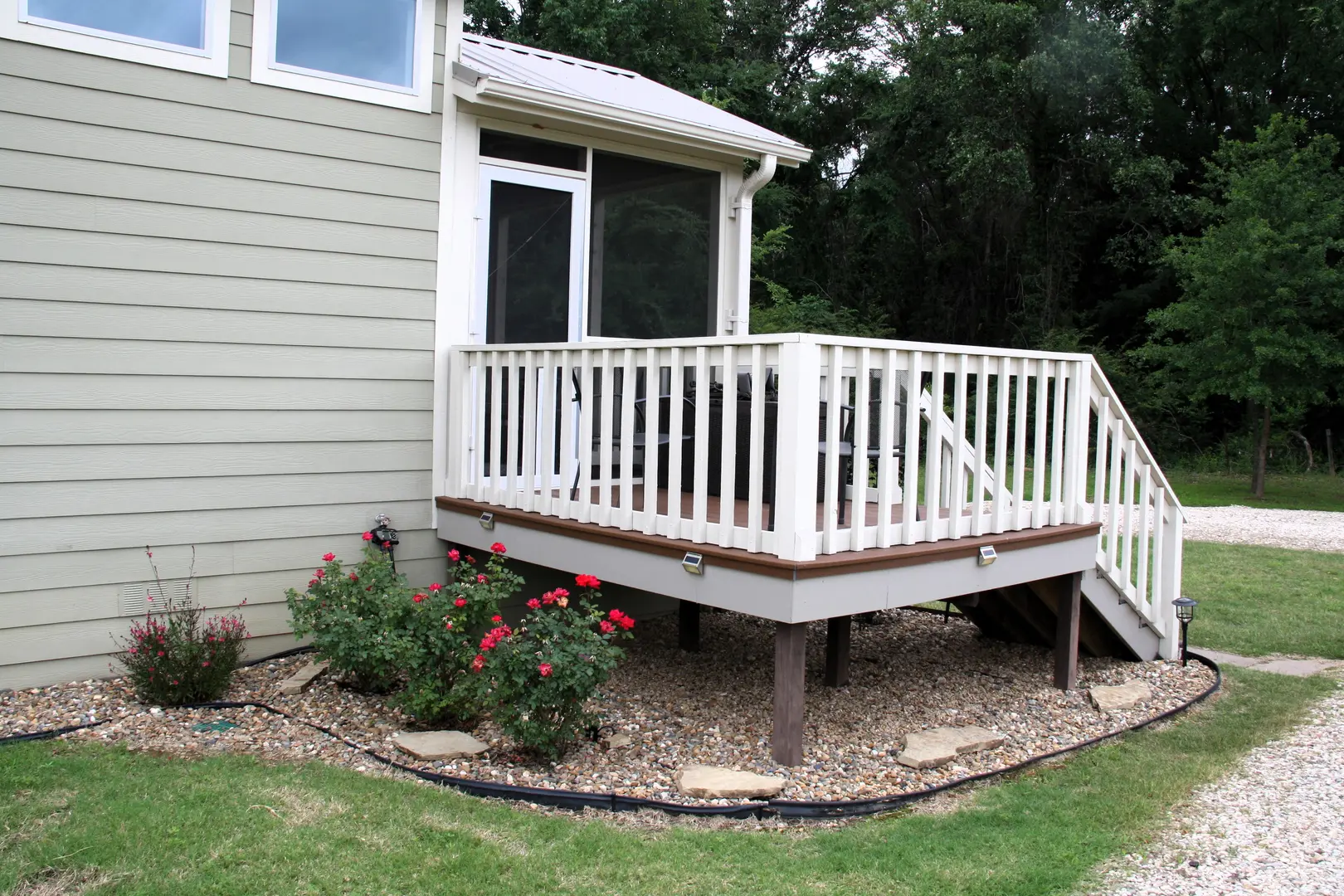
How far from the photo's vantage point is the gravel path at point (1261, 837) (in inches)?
129

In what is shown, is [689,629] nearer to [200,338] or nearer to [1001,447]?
[1001,447]

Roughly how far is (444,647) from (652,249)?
313cm

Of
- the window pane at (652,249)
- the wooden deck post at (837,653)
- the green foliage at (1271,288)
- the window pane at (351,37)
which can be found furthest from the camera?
the green foliage at (1271,288)

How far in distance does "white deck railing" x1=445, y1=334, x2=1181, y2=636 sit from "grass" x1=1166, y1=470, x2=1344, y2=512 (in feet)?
31.4

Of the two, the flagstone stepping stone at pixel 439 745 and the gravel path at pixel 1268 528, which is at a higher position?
the gravel path at pixel 1268 528

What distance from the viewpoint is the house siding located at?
467cm

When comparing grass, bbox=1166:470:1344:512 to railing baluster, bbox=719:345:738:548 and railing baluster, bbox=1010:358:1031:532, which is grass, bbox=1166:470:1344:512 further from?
railing baluster, bbox=719:345:738:548

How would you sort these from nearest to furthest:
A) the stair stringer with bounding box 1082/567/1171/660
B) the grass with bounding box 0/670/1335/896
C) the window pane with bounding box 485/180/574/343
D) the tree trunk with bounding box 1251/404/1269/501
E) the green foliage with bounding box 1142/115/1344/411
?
the grass with bounding box 0/670/1335/896, the stair stringer with bounding box 1082/567/1171/660, the window pane with bounding box 485/180/574/343, the green foliage with bounding box 1142/115/1344/411, the tree trunk with bounding box 1251/404/1269/501

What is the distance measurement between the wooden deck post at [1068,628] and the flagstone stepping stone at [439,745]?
308 cm

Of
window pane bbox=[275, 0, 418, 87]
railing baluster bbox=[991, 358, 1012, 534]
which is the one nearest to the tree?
railing baluster bbox=[991, 358, 1012, 534]

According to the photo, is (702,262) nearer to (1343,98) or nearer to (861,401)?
(861,401)

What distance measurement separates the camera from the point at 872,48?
23609 mm

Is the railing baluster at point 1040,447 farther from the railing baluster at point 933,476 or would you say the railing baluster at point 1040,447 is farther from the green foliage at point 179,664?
the green foliage at point 179,664

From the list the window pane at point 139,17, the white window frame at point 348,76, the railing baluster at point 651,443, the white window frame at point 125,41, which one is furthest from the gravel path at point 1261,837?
the window pane at point 139,17
